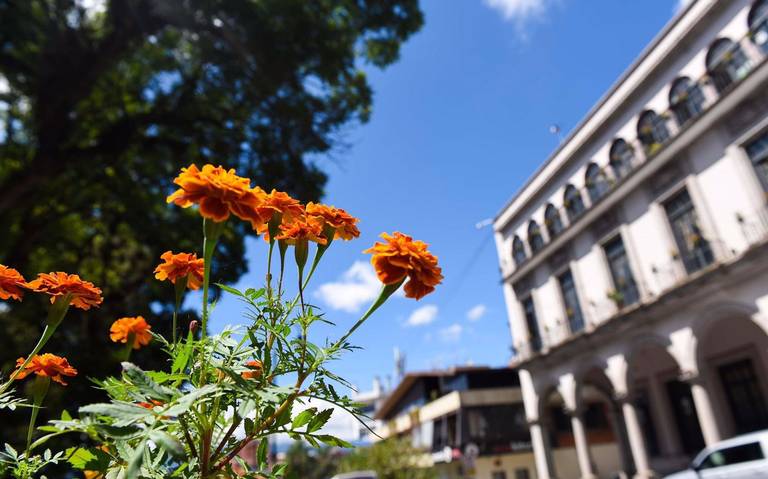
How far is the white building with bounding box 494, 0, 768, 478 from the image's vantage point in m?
11.2

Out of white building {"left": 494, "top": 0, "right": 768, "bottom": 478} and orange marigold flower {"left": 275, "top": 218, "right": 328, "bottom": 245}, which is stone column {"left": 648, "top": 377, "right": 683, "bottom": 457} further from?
orange marigold flower {"left": 275, "top": 218, "right": 328, "bottom": 245}

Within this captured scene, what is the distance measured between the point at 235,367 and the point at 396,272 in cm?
35

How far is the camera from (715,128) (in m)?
12.0

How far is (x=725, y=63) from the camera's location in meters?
11.7

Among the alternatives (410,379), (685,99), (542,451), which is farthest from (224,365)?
(410,379)

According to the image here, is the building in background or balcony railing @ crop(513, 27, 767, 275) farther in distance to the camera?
the building in background

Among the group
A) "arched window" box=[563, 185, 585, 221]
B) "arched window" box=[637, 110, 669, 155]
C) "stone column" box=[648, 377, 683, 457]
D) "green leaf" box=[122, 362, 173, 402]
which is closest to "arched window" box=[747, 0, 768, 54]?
"arched window" box=[637, 110, 669, 155]

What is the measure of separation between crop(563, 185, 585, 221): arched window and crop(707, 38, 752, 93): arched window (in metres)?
5.66

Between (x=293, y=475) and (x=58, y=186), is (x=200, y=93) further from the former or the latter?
(x=293, y=475)

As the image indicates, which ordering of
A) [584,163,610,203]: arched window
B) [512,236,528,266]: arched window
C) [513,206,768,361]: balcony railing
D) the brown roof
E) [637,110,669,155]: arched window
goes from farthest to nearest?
the brown roof
[512,236,528,266]: arched window
[584,163,610,203]: arched window
[637,110,669,155]: arched window
[513,206,768,361]: balcony railing

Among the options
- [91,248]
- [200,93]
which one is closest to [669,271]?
[200,93]

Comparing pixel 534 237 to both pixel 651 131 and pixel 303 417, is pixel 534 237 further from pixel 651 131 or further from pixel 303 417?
pixel 303 417

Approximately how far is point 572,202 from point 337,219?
1798cm

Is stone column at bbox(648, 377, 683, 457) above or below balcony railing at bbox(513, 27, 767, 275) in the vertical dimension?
below
